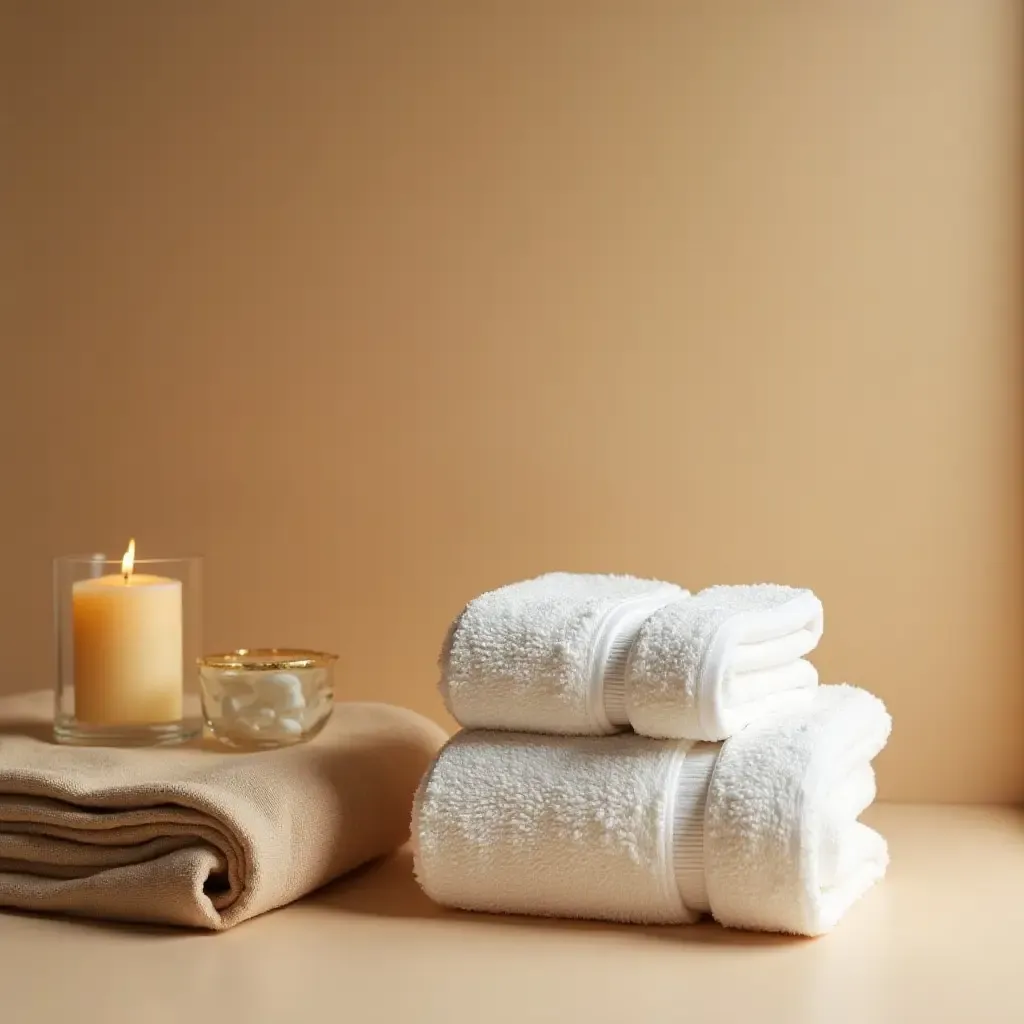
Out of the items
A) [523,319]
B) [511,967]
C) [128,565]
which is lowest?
[511,967]

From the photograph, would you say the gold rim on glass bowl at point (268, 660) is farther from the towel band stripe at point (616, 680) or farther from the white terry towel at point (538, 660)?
the towel band stripe at point (616, 680)

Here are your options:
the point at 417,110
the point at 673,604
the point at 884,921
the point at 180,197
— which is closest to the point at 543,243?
the point at 417,110

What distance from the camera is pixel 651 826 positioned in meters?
0.88

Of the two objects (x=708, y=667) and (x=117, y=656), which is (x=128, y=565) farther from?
(x=708, y=667)

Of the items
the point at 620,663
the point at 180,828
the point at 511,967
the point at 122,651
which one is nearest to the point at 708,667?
the point at 620,663

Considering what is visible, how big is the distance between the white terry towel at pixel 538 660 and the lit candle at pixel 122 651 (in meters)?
0.28

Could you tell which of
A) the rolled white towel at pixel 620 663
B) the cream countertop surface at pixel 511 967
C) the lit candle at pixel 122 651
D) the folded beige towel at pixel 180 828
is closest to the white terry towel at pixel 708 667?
the rolled white towel at pixel 620 663

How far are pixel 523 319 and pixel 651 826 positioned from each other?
1.91 feet

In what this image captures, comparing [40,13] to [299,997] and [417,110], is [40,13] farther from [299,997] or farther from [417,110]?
[299,997]

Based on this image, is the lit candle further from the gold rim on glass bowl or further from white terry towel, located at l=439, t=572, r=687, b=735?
white terry towel, located at l=439, t=572, r=687, b=735

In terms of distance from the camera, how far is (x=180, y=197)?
4.62 feet

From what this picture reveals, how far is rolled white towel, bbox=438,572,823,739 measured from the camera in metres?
0.88

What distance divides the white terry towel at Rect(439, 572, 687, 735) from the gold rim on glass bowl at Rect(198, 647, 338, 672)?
17 cm

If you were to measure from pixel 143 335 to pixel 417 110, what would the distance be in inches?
13.5
